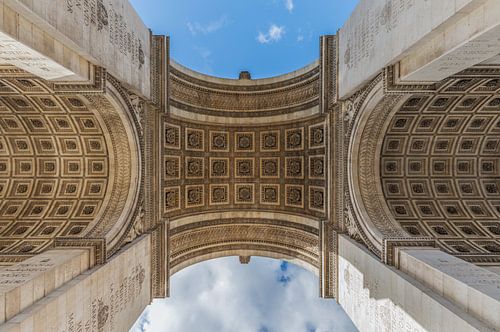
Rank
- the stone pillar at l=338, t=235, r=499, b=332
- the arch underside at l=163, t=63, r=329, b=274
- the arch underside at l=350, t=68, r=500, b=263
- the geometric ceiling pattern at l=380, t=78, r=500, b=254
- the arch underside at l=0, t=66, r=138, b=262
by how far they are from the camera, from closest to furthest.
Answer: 1. the stone pillar at l=338, t=235, r=499, b=332
2. the arch underside at l=350, t=68, r=500, b=263
3. the arch underside at l=0, t=66, r=138, b=262
4. the geometric ceiling pattern at l=380, t=78, r=500, b=254
5. the arch underside at l=163, t=63, r=329, b=274

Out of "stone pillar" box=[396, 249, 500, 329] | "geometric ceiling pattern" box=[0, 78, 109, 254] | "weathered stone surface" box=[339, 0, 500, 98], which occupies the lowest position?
"stone pillar" box=[396, 249, 500, 329]

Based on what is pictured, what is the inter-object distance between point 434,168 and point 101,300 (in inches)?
692

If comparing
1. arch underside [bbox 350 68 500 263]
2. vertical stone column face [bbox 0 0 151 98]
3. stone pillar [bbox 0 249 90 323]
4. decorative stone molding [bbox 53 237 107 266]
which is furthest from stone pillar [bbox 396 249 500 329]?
vertical stone column face [bbox 0 0 151 98]

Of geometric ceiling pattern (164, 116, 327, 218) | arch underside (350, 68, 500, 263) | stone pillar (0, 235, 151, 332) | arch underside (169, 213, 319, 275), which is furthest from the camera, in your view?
arch underside (169, 213, 319, 275)

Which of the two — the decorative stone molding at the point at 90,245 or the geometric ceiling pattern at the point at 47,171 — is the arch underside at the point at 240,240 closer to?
the geometric ceiling pattern at the point at 47,171

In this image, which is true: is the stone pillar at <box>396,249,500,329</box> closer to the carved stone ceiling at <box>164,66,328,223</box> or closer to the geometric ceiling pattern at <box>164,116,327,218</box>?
the carved stone ceiling at <box>164,66,328,223</box>

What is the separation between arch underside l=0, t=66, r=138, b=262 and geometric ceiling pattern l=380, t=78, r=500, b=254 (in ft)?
44.0

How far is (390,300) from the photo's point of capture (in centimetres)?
997

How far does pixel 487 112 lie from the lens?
14.5 metres

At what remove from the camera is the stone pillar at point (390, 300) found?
24.3 feet

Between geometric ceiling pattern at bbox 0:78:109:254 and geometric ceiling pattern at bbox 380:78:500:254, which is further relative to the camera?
geometric ceiling pattern at bbox 380:78:500:254

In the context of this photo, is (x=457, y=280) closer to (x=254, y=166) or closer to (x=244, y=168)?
(x=254, y=166)

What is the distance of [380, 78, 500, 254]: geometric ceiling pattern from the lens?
13.9m

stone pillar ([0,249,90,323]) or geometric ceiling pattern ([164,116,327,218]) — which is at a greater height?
geometric ceiling pattern ([164,116,327,218])
